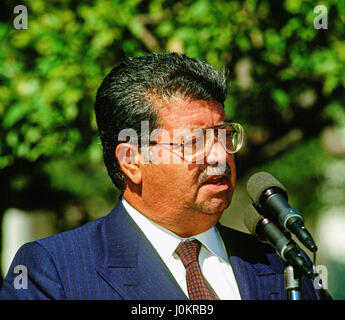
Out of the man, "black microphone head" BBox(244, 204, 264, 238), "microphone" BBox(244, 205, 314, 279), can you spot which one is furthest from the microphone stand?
the man

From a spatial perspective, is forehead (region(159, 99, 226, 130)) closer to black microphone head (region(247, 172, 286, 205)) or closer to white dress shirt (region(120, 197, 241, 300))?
black microphone head (region(247, 172, 286, 205))

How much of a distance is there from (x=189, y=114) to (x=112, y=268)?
0.82m

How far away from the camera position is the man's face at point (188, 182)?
2.54 meters

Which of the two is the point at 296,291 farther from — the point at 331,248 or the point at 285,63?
the point at 331,248

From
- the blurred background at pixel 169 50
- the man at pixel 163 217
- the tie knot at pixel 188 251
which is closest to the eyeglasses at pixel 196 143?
the man at pixel 163 217

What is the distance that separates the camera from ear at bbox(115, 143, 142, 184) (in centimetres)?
272

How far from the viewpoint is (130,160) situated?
2750 mm

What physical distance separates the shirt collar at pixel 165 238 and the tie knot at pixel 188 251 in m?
0.02

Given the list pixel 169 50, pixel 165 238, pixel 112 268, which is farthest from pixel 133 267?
pixel 169 50

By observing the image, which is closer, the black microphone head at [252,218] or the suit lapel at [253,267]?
the black microphone head at [252,218]

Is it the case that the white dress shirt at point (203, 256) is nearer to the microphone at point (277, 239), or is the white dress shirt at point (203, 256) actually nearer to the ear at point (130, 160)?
the ear at point (130, 160)

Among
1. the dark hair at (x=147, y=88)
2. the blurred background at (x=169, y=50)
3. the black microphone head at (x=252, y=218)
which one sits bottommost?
the black microphone head at (x=252, y=218)

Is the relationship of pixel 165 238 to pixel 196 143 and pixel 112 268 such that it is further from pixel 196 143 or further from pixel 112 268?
pixel 196 143

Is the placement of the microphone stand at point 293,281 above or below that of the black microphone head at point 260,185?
below
